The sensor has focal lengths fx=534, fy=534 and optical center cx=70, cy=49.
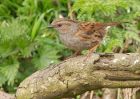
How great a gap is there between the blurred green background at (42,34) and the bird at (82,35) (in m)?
0.46

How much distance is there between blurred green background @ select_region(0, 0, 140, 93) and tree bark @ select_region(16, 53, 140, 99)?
1090 mm

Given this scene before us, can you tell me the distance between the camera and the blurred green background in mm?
5426

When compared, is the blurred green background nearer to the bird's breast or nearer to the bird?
the bird

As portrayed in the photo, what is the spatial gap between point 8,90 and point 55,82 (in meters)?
1.76

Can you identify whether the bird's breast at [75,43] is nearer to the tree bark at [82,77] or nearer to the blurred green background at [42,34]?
the tree bark at [82,77]

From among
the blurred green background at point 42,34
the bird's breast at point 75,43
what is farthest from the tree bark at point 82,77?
the blurred green background at point 42,34

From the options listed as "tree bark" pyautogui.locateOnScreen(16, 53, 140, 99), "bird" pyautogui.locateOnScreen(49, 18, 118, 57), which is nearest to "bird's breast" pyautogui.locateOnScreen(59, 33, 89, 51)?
"bird" pyautogui.locateOnScreen(49, 18, 118, 57)

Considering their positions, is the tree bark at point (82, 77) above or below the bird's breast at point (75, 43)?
below

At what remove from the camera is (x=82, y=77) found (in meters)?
4.19

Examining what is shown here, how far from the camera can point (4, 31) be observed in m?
5.89

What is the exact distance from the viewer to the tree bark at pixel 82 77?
13.4 feet

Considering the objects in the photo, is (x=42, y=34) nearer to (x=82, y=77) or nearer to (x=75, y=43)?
(x=75, y=43)

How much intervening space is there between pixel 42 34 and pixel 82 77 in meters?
2.19

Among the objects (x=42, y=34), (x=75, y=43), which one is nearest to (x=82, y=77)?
(x=75, y=43)
